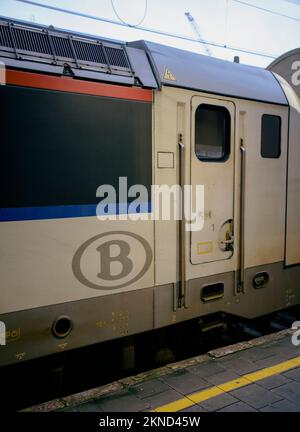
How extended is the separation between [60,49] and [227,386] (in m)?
3.53

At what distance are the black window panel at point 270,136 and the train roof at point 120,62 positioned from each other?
253mm

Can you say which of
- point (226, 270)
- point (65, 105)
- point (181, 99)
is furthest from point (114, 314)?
point (181, 99)

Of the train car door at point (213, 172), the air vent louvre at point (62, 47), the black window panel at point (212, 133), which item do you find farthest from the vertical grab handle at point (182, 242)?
the air vent louvre at point (62, 47)

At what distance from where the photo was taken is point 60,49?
12.3 feet

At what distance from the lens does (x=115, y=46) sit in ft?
13.6

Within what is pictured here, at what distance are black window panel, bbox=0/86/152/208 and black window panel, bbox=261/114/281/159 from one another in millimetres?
1826

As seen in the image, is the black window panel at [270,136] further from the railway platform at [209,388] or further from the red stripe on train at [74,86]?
the railway platform at [209,388]

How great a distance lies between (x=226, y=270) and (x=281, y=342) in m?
1.22

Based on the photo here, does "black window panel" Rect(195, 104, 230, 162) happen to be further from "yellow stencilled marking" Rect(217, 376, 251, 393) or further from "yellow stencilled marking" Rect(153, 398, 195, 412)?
"yellow stencilled marking" Rect(153, 398, 195, 412)

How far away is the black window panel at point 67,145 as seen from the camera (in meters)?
3.32

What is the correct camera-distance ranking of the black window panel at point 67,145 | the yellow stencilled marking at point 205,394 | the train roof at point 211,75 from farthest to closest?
the train roof at point 211,75, the yellow stencilled marking at point 205,394, the black window panel at point 67,145

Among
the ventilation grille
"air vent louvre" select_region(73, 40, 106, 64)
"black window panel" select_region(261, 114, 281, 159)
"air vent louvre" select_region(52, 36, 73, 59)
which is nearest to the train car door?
"black window panel" select_region(261, 114, 281, 159)

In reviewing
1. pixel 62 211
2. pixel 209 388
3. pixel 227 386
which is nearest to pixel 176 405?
pixel 209 388

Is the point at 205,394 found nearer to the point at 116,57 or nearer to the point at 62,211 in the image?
the point at 62,211
